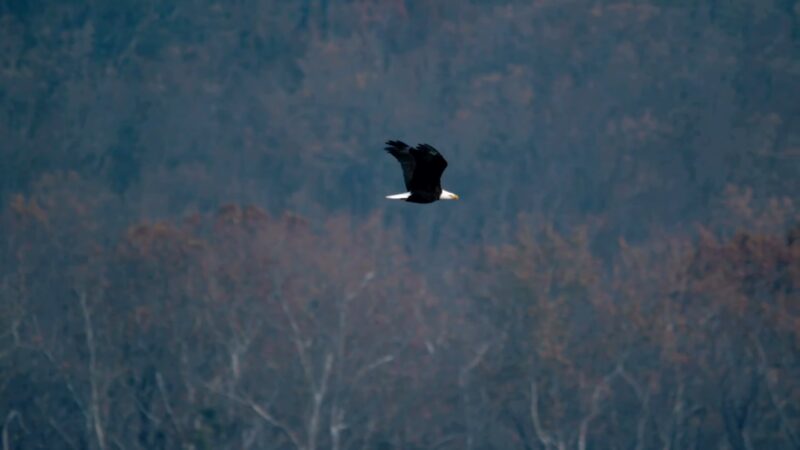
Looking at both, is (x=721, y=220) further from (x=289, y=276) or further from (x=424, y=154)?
(x=424, y=154)

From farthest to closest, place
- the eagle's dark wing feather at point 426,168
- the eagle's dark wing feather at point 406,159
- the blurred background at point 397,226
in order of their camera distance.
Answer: the blurred background at point 397,226 < the eagle's dark wing feather at point 406,159 < the eagle's dark wing feather at point 426,168

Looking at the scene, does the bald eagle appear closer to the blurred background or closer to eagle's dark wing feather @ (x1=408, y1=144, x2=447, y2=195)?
eagle's dark wing feather @ (x1=408, y1=144, x2=447, y2=195)

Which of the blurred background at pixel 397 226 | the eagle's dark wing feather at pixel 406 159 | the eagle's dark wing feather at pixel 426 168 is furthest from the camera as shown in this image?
the blurred background at pixel 397 226

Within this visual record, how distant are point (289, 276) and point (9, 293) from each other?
694 cm

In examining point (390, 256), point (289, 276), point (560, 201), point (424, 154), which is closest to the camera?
point (424, 154)

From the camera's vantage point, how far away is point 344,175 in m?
69.1

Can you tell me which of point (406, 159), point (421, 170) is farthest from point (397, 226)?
point (421, 170)

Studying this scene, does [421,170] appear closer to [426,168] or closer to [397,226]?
[426,168]

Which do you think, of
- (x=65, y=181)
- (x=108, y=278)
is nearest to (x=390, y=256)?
(x=108, y=278)

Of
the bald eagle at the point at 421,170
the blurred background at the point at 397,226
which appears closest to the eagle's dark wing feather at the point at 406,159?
the bald eagle at the point at 421,170

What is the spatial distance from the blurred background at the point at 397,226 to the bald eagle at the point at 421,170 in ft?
63.3

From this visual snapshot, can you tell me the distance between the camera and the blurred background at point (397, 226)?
3475cm

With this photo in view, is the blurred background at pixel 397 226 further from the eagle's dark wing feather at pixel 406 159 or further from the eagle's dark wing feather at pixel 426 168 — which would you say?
the eagle's dark wing feather at pixel 426 168

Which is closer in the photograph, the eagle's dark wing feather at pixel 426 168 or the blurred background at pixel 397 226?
the eagle's dark wing feather at pixel 426 168
